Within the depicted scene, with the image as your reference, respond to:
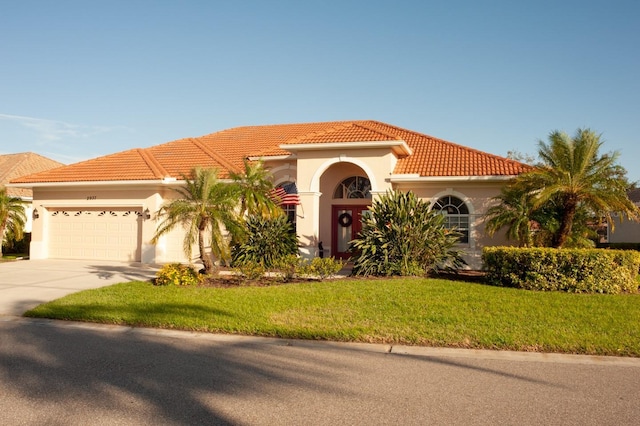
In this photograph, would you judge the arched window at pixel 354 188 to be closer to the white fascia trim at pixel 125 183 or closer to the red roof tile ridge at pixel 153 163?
the white fascia trim at pixel 125 183

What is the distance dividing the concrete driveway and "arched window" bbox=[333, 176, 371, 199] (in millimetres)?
8057

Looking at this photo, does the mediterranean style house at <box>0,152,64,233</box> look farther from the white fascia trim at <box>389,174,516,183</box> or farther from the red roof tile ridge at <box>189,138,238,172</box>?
the white fascia trim at <box>389,174,516,183</box>

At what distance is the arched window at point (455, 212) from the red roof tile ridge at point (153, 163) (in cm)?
1082

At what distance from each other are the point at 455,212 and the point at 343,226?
473 cm

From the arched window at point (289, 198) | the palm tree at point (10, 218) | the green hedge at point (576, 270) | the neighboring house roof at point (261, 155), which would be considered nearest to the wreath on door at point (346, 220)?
the arched window at point (289, 198)

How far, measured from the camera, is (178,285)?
12812mm

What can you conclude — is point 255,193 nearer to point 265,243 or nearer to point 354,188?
point 265,243

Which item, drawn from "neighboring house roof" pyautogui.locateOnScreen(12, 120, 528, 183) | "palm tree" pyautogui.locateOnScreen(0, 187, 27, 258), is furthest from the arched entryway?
"palm tree" pyautogui.locateOnScreen(0, 187, 27, 258)

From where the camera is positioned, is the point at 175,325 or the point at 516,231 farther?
the point at 516,231

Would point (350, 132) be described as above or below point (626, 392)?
above

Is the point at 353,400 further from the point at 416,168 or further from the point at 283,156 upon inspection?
the point at 283,156

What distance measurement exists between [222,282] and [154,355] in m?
6.49

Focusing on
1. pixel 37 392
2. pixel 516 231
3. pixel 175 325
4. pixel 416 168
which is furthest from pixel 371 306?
pixel 416 168

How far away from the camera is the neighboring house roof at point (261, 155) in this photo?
18.0 metres
